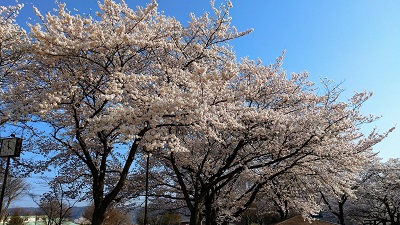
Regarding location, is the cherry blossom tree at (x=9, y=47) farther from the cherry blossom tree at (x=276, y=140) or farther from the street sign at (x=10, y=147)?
the cherry blossom tree at (x=276, y=140)

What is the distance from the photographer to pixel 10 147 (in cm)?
860

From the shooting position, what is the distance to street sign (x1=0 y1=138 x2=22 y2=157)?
28.0 feet

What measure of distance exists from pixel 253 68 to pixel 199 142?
399cm

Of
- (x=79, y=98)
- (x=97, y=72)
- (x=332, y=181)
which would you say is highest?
(x=97, y=72)

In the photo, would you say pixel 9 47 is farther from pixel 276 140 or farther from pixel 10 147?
pixel 276 140

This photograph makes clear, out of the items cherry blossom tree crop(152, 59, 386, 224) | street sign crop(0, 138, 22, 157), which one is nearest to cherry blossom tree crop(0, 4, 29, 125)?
street sign crop(0, 138, 22, 157)

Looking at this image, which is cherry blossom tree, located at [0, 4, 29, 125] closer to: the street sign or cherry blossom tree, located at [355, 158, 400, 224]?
the street sign

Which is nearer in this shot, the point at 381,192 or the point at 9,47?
the point at 9,47

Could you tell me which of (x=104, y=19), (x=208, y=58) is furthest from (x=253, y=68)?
(x=104, y=19)

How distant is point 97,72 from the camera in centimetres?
955

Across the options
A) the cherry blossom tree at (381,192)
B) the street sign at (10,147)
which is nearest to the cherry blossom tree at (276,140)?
the street sign at (10,147)

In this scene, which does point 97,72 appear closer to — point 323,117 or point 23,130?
point 23,130

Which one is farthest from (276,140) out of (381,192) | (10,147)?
(381,192)

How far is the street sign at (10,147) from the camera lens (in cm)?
853
